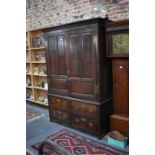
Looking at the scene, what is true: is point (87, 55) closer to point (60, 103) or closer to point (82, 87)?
point (82, 87)

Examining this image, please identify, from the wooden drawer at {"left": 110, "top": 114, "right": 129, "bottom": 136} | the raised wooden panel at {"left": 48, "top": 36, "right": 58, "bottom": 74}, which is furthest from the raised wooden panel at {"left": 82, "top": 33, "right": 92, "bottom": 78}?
the wooden drawer at {"left": 110, "top": 114, "right": 129, "bottom": 136}

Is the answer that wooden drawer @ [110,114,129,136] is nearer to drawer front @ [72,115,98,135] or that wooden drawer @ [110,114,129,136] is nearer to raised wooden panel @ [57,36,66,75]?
drawer front @ [72,115,98,135]

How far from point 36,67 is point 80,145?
9.55 feet

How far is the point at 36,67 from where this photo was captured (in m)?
5.03

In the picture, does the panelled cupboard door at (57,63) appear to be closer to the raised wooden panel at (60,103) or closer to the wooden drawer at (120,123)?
the raised wooden panel at (60,103)

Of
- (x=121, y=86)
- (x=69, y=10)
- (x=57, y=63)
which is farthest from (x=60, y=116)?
(x=69, y=10)

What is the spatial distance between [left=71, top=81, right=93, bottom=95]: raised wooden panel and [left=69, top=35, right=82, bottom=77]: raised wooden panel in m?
0.17

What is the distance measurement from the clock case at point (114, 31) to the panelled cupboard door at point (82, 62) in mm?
263

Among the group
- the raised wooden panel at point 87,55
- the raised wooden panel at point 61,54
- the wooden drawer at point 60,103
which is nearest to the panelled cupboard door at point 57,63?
the raised wooden panel at point 61,54

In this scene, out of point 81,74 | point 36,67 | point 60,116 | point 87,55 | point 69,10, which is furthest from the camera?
point 36,67
